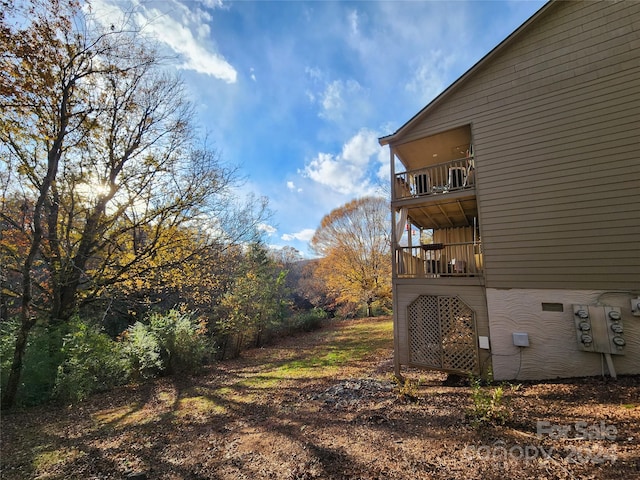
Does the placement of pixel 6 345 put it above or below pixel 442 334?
below

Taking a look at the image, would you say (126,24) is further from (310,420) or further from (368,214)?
(368,214)

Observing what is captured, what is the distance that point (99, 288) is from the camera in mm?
8617

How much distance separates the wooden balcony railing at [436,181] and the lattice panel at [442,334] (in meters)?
2.98

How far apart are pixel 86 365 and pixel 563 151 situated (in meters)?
13.0

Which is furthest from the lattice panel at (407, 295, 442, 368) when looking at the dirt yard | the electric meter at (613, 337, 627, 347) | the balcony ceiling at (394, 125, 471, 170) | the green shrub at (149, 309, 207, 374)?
the green shrub at (149, 309, 207, 374)

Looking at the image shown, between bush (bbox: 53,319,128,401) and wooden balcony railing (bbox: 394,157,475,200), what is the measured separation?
377 inches

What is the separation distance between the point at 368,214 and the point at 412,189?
11.5m

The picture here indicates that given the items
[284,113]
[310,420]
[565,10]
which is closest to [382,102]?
[284,113]

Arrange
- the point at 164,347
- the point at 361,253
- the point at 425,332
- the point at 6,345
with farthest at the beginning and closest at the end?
1. the point at 361,253
2. the point at 164,347
3. the point at 425,332
4. the point at 6,345

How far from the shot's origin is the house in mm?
5277

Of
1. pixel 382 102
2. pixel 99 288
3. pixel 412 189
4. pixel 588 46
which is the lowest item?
pixel 99 288

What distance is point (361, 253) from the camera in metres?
20.2

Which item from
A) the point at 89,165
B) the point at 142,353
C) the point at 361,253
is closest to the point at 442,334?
the point at 142,353

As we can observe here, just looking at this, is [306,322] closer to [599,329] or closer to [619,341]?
[599,329]
